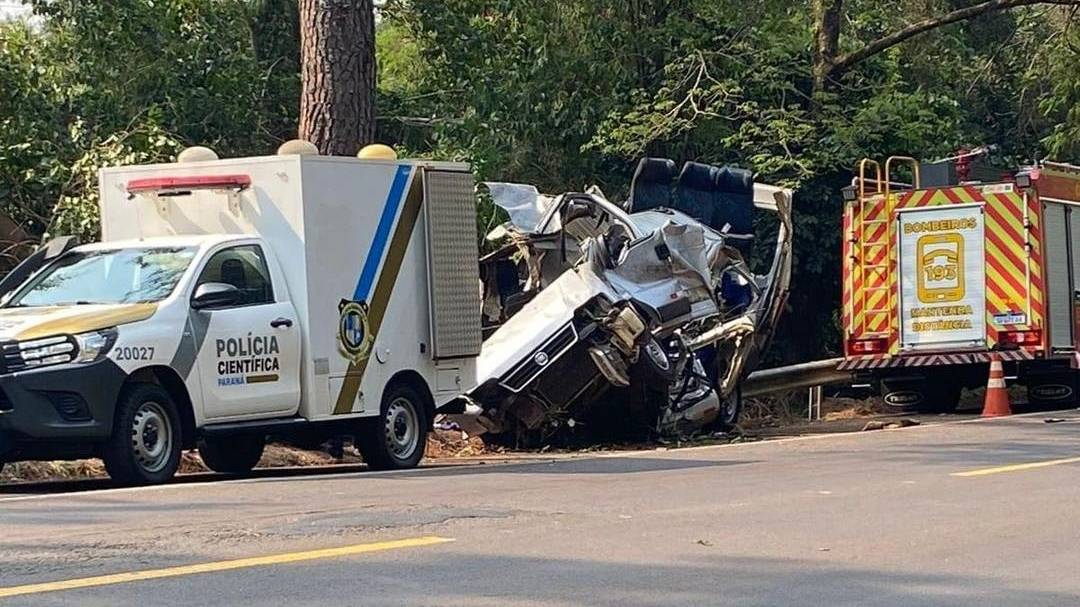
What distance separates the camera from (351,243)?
502 inches

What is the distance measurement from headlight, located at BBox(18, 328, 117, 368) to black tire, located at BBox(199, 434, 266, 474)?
260 cm

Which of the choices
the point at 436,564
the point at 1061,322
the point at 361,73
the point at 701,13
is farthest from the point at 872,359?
the point at 436,564

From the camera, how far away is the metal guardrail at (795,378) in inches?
806

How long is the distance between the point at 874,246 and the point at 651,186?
14.0 feet

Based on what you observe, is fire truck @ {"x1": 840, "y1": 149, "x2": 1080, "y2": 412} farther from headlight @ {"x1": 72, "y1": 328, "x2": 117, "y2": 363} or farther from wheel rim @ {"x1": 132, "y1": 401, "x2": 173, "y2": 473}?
headlight @ {"x1": 72, "y1": 328, "x2": 117, "y2": 363}

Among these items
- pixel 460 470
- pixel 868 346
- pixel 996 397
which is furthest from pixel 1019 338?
pixel 460 470

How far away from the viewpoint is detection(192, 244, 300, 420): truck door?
1159 cm

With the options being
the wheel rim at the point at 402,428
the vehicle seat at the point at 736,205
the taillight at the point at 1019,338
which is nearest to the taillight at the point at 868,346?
the taillight at the point at 1019,338

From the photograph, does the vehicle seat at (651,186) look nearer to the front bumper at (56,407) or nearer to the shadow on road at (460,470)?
the shadow on road at (460,470)

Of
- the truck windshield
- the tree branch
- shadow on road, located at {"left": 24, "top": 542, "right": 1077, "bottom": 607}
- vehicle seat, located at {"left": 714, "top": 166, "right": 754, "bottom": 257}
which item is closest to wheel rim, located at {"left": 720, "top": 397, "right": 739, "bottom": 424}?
vehicle seat, located at {"left": 714, "top": 166, "right": 754, "bottom": 257}

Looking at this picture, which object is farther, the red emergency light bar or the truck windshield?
the red emergency light bar

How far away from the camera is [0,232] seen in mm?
17547

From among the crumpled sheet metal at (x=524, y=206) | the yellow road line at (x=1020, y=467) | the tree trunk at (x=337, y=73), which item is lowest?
the yellow road line at (x=1020, y=467)

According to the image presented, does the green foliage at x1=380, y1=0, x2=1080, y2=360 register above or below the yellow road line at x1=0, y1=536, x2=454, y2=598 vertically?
above
